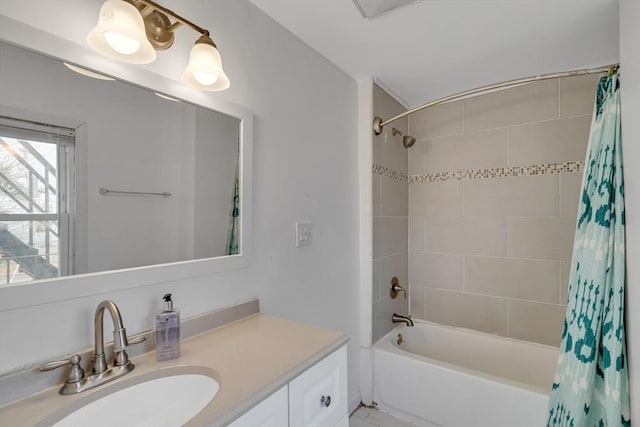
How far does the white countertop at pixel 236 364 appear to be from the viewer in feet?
2.10

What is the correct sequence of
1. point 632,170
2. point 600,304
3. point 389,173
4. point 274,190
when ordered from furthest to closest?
point 389,173 → point 274,190 → point 600,304 → point 632,170

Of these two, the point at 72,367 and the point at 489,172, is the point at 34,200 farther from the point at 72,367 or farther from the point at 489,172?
the point at 489,172

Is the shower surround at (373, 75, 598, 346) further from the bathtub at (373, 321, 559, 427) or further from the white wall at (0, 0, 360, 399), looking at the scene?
the white wall at (0, 0, 360, 399)

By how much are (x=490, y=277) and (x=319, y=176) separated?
1525 mm

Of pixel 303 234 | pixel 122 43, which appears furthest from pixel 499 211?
pixel 122 43

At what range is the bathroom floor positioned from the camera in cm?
185

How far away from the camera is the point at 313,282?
1633 mm

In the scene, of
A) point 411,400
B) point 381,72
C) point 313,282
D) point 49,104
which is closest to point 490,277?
point 411,400

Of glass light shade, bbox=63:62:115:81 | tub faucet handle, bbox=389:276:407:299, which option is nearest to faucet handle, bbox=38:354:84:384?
glass light shade, bbox=63:62:115:81

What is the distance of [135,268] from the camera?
0.91 meters

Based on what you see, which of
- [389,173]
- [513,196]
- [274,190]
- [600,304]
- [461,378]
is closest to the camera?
[600,304]

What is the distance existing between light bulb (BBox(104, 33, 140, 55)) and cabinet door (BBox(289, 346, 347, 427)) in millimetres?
1007

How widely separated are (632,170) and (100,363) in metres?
1.86

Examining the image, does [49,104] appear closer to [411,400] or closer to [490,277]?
[411,400]
